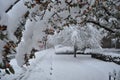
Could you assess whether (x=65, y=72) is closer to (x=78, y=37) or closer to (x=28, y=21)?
(x=28, y=21)

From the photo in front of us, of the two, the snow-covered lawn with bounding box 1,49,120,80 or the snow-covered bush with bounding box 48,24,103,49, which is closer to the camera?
the snow-covered lawn with bounding box 1,49,120,80

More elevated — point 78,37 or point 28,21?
point 78,37

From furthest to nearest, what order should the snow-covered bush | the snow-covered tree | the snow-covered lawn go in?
the snow-covered bush < the snow-covered lawn < the snow-covered tree

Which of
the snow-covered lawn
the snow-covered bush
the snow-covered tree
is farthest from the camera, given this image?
the snow-covered bush

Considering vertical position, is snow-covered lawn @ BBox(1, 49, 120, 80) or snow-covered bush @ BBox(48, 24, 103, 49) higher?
snow-covered bush @ BBox(48, 24, 103, 49)

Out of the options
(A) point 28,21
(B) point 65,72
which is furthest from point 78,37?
(A) point 28,21

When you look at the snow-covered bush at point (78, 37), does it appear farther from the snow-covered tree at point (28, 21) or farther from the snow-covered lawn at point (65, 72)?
the snow-covered tree at point (28, 21)

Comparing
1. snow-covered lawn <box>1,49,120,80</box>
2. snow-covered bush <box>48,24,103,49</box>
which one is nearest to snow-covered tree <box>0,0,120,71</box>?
snow-covered lawn <box>1,49,120,80</box>

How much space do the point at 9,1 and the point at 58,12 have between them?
100 inches

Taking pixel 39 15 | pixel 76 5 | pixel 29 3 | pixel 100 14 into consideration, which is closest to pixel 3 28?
pixel 29 3

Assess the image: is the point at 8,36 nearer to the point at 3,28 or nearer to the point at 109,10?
the point at 3,28

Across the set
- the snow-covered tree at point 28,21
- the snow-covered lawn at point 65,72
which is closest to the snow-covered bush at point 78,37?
the snow-covered lawn at point 65,72

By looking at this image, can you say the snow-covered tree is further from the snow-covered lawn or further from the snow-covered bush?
the snow-covered bush

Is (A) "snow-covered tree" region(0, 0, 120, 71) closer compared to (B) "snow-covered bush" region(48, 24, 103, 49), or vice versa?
(A) "snow-covered tree" region(0, 0, 120, 71)
